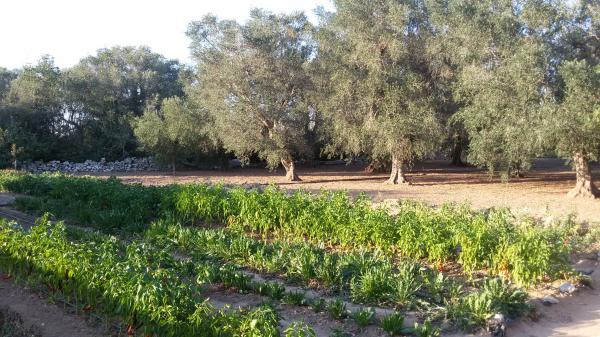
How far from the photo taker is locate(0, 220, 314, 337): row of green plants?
476 centimetres

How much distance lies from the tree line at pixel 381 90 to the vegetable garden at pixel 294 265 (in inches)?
314

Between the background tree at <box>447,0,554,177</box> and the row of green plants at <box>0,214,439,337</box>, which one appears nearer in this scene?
the row of green plants at <box>0,214,439,337</box>

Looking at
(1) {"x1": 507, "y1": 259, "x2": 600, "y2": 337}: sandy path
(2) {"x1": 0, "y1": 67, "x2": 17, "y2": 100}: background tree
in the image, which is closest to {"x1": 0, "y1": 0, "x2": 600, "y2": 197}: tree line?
(2) {"x1": 0, "y1": 67, "x2": 17, "y2": 100}: background tree

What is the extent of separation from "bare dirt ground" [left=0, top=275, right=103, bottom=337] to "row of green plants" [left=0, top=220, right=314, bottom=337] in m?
0.20

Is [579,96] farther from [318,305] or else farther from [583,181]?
[318,305]

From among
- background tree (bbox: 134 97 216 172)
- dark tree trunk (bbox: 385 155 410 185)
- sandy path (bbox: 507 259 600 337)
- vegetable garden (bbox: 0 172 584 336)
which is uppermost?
background tree (bbox: 134 97 216 172)

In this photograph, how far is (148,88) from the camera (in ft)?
131

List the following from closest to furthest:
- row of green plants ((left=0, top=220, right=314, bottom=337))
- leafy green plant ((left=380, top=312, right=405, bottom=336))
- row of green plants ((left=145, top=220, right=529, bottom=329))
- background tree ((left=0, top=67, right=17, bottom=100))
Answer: row of green plants ((left=0, top=220, right=314, bottom=337)) → leafy green plant ((left=380, top=312, right=405, bottom=336)) → row of green plants ((left=145, top=220, right=529, bottom=329)) → background tree ((left=0, top=67, right=17, bottom=100))

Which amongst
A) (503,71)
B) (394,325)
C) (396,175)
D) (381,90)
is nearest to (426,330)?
(394,325)

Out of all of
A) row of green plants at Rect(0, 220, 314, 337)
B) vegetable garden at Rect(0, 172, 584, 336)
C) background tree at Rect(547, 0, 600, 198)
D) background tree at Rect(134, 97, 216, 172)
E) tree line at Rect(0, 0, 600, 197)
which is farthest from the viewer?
background tree at Rect(134, 97, 216, 172)

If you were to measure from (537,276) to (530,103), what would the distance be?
10.7 metres

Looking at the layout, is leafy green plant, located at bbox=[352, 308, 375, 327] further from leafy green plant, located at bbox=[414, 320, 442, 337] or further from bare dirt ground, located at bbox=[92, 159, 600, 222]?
bare dirt ground, located at bbox=[92, 159, 600, 222]

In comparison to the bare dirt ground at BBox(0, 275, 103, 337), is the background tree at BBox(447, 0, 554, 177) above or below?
above

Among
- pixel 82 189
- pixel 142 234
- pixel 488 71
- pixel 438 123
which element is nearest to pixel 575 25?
pixel 488 71
